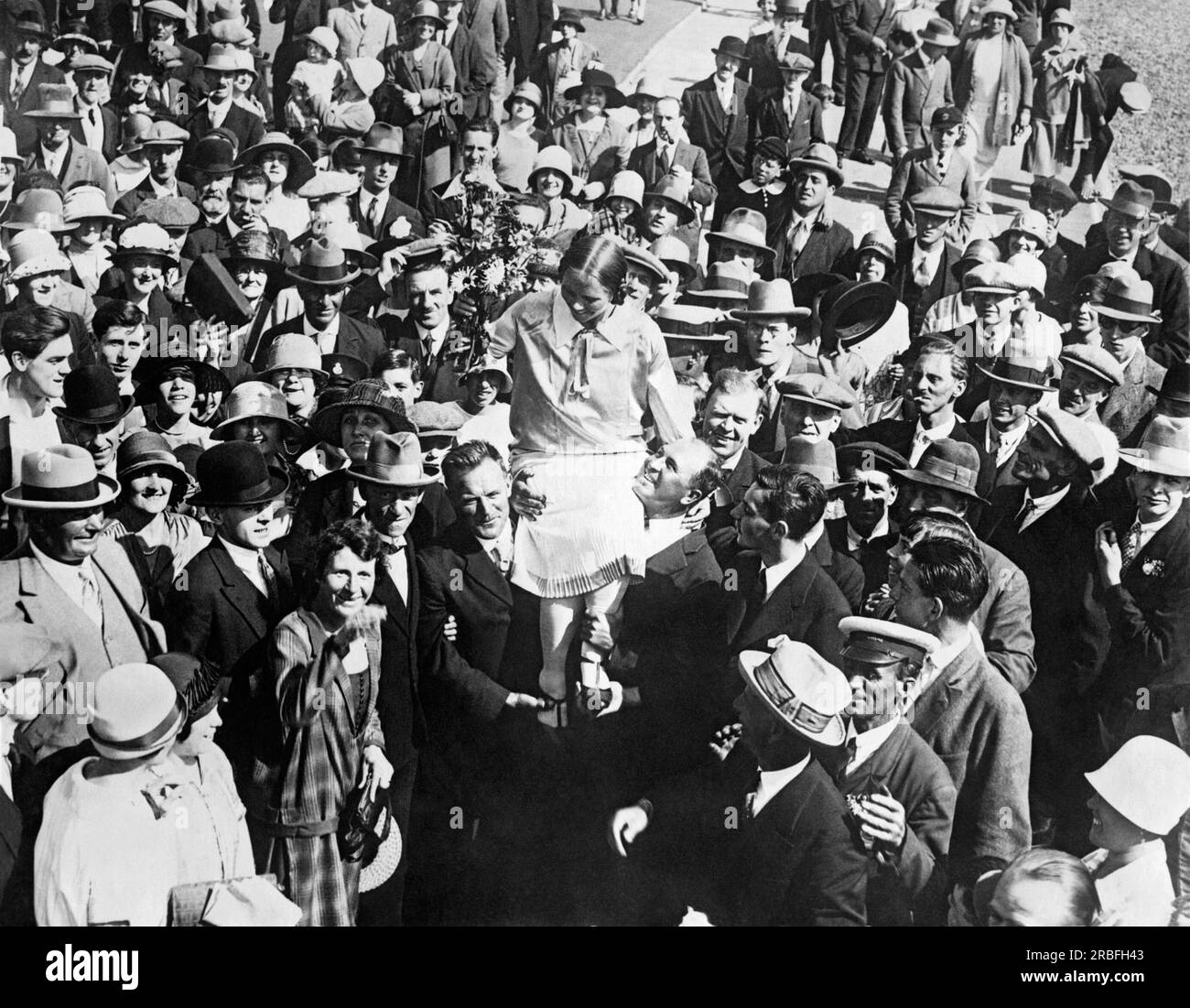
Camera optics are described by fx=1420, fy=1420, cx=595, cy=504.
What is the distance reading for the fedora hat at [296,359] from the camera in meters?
7.98

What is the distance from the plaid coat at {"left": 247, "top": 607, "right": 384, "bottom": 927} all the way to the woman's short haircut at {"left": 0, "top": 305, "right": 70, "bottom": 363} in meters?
2.07

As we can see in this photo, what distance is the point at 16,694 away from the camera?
772 centimetres

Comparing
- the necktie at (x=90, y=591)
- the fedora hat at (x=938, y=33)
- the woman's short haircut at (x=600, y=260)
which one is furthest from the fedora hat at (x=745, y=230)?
the necktie at (x=90, y=591)

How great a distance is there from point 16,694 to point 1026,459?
19.0 ft

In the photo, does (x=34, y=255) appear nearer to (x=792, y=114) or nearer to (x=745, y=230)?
(x=745, y=230)

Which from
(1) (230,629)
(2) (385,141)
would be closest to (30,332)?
(1) (230,629)

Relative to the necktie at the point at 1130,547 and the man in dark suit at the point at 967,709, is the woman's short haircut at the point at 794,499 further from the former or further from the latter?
the necktie at the point at 1130,547

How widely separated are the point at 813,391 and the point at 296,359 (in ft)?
9.61

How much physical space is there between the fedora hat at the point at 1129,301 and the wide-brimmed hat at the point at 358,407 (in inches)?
162

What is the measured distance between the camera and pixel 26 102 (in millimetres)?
8203

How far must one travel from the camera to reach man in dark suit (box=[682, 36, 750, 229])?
8.26 m

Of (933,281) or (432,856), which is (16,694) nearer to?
(432,856)
